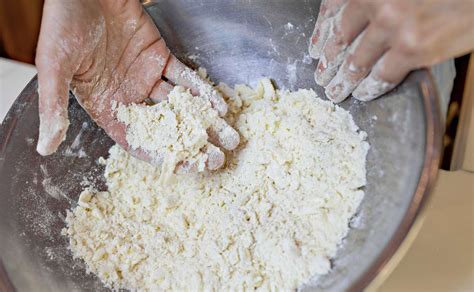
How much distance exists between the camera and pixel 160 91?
1.21 meters

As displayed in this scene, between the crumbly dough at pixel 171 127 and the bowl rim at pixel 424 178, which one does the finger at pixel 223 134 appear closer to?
the crumbly dough at pixel 171 127

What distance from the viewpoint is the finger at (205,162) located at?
1.11 meters

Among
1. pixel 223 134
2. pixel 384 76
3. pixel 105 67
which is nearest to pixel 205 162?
pixel 223 134

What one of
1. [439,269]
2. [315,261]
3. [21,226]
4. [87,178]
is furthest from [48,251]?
[439,269]

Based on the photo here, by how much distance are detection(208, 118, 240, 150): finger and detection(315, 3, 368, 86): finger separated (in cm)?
22

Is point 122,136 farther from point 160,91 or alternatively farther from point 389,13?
point 389,13

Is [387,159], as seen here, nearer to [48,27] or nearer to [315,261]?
[315,261]

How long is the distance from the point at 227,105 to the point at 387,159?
41 centimetres

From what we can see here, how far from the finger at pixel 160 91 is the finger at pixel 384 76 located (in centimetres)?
44

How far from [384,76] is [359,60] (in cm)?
5

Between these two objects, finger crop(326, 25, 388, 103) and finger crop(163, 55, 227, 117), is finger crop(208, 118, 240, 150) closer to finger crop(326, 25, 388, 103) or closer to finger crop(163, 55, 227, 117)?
finger crop(163, 55, 227, 117)

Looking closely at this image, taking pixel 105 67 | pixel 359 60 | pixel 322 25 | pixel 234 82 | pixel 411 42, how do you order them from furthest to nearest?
pixel 234 82, pixel 105 67, pixel 322 25, pixel 359 60, pixel 411 42

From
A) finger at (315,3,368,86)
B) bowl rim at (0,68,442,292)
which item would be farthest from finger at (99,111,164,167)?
bowl rim at (0,68,442,292)

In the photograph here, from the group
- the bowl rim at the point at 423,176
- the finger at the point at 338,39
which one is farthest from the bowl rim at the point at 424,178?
the finger at the point at 338,39
